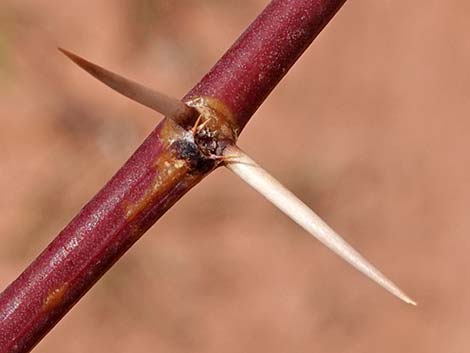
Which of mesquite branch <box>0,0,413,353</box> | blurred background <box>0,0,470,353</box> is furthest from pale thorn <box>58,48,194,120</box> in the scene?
blurred background <box>0,0,470,353</box>

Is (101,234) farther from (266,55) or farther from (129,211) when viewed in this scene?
(266,55)

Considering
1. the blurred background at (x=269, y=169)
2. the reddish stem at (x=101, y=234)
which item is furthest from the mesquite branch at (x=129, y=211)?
the blurred background at (x=269, y=169)

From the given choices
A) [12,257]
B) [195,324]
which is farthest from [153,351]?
[12,257]

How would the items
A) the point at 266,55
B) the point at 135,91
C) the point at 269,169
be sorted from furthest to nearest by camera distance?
the point at 269,169 → the point at 266,55 → the point at 135,91

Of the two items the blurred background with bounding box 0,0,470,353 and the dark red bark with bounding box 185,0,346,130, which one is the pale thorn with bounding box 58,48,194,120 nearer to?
the dark red bark with bounding box 185,0,346,130

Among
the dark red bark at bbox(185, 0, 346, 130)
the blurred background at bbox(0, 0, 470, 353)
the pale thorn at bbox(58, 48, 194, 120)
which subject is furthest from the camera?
the blurred background at bbox(0, 0, 470, 353)

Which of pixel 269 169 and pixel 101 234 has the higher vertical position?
pixel 269 169

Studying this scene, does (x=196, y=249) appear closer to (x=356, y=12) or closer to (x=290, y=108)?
(x=290, y=108)

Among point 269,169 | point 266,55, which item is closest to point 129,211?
point 266,55
